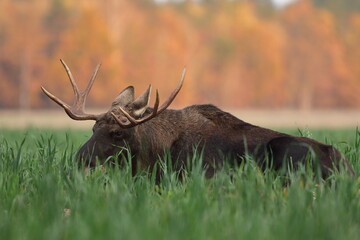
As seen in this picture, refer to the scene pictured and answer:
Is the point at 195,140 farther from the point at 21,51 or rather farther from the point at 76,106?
the point at 21,51

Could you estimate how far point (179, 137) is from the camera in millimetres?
6652

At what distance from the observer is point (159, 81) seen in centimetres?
5022

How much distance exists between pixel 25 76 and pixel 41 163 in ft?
145

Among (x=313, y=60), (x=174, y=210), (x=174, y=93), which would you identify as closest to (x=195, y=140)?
(x=174, y=93)

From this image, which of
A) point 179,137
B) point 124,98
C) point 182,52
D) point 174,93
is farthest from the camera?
point 182,52

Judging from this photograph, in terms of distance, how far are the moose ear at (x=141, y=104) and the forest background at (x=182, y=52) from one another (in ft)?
120

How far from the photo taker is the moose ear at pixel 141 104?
6445mm

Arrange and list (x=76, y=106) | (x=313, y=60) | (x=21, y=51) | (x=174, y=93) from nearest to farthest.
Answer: (x=174, y=93) → (x=76, y=106) → (x=21, y=51) → (x=313, y=60)

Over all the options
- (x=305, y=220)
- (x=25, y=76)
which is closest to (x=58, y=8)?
(x=25, y=76)

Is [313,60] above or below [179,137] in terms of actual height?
above

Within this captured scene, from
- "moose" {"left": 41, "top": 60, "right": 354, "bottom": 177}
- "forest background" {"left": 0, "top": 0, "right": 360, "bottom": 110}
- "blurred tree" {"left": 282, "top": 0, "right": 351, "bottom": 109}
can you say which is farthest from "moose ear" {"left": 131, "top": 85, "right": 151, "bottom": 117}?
"blurred tree" {"left": 282, "top": 0, "right": 351, "bottom": 109}

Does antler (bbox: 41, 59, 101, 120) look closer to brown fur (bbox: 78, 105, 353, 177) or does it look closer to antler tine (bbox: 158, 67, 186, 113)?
brown fur (bbox: 78, 105, 353, 177)

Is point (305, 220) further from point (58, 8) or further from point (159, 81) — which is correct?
point (58, 8)

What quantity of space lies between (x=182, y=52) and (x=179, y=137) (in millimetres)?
44354
